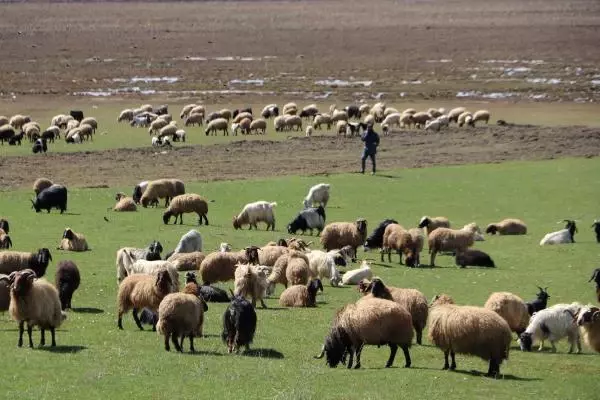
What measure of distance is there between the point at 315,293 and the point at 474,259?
5557 millimetres

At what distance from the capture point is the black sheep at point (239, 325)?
15344 millimetres

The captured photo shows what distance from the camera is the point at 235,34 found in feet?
368

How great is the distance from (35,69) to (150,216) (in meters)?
55.6

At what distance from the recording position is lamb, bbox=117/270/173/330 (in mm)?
16688

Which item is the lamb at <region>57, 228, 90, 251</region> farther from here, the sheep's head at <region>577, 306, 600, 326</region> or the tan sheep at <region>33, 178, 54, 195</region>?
the sheep's head at <region>577, 306, 600, 326</region>

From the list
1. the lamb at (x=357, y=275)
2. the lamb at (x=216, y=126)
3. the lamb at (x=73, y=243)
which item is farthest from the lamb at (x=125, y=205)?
the lamb at (x=216, y=126)

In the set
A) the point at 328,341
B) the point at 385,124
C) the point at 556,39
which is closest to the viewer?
the point at 328,341

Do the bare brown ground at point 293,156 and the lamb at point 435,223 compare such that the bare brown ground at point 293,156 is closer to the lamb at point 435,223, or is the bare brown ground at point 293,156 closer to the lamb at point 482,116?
the lamb at point 482,116

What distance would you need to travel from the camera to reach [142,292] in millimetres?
16922

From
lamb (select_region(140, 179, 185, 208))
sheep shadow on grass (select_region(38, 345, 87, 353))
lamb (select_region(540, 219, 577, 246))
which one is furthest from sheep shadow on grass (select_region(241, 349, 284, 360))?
lamb (select_region(140, 179, 185, 208))

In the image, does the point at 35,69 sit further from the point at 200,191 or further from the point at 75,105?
the point at 200,191

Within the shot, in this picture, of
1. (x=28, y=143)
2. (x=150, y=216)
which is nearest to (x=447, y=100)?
(x=28, y=143)

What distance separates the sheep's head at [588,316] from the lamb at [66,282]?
854cm

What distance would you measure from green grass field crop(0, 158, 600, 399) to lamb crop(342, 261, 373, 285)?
0.39 meters
